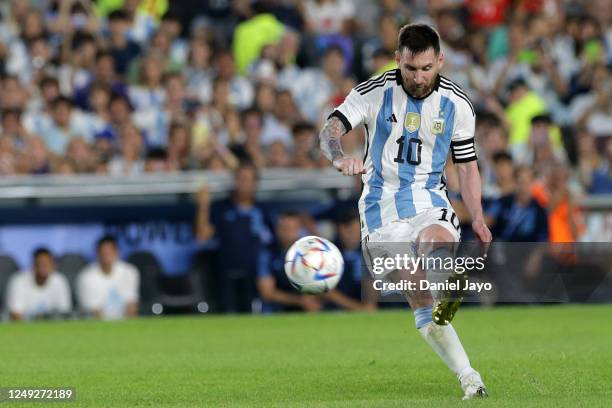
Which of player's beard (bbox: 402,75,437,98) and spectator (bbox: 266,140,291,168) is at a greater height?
player's beard (bbox: 402,75,437,98)

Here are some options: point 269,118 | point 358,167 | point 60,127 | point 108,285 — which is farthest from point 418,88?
point 269,118

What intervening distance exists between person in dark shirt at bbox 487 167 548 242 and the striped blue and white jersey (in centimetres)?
778

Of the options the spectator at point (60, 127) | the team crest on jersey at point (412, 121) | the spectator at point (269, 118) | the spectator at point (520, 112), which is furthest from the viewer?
the spectator at point (520, 112)

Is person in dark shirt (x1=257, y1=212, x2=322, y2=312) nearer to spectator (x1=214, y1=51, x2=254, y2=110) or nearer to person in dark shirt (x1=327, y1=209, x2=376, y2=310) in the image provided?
person in dark shirt (x1=327, y1=209, x2=376, y2=310)

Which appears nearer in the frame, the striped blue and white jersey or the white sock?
the white sock

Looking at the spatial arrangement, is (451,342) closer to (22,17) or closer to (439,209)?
(439,209)

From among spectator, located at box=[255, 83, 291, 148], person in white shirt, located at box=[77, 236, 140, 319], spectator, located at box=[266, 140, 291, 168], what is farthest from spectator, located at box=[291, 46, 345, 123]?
person in white shirt, located at box=[77, 236, 140, 319]

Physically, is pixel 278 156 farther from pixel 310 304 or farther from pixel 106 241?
pixel 106 241

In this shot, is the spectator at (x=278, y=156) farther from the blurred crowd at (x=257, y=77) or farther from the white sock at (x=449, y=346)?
the white sock at (x=449, y=346)

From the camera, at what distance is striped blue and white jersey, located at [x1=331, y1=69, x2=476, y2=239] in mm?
9273

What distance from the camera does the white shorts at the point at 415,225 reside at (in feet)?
30.2

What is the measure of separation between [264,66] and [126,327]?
19.8ft

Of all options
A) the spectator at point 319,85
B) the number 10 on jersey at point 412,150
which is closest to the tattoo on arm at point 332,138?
the number 10 on jersey at point 412,150

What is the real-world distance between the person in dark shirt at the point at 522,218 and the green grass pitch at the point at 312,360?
913mm
